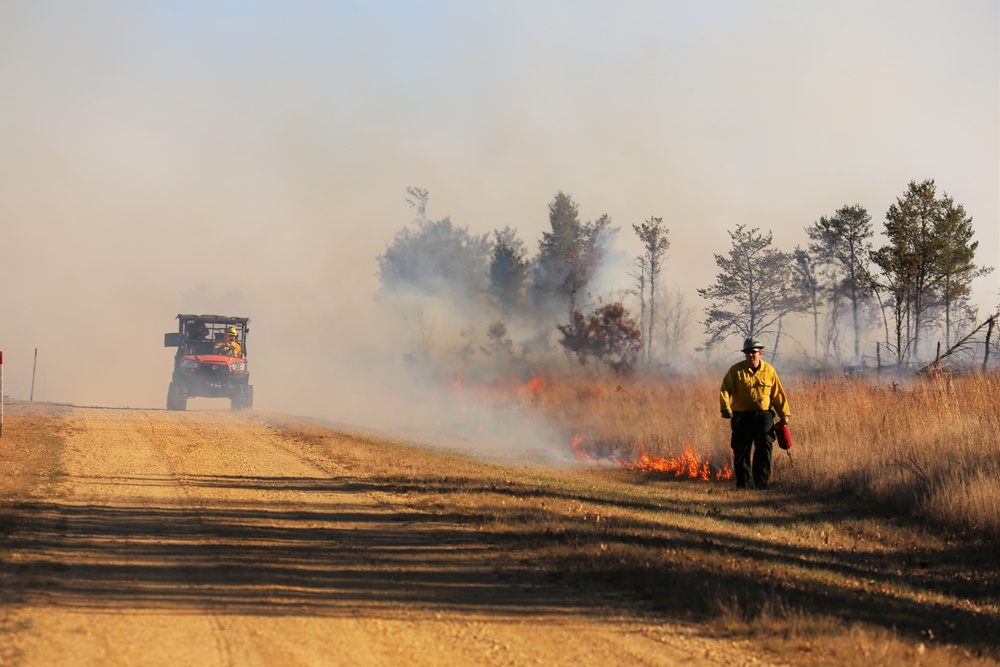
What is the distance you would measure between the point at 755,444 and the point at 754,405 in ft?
2.23

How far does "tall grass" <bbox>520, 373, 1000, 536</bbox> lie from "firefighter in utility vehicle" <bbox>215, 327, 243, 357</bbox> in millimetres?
16787

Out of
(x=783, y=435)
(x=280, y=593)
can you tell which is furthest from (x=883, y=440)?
(x=280, y=593)

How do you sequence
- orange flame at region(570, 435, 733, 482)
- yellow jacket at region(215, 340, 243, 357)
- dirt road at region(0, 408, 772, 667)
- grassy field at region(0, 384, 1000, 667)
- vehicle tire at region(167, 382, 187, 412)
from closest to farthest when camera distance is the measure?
dirt road at region(0, 408, 772, 667)
grassy field at region(0, 384, 1000, 667)
orange flame at region(570, 435, 733, 482)
vehicle tire at region(167, 382, 187, 412)
yellow jacket at region(215, 340, 243, 357)

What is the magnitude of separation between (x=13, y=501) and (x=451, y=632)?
6.84 metres

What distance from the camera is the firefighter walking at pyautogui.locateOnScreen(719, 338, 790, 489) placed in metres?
13.7

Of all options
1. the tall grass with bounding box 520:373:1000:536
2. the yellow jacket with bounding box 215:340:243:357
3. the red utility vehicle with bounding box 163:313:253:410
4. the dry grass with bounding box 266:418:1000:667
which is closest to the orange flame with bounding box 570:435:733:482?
the tall grass with bounding box 520:373:1000:536

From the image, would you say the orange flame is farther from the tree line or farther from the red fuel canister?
the tree line

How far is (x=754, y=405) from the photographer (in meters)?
13.6

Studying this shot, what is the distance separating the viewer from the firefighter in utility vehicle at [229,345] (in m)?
33.5

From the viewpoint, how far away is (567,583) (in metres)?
7.62

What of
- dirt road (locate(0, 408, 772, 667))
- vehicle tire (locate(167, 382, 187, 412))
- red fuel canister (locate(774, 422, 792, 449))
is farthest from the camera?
vehicle tire (locate(167, 382, 187, 412))

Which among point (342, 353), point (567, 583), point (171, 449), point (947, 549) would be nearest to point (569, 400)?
point (171, 449)

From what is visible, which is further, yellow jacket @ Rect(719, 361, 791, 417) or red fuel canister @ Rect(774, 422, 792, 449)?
red fuel canister @ Rect(774, 422, 792, 449)

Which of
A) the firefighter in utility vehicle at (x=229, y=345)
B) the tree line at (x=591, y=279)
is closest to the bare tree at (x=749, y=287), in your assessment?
the tree line at (x=591, y=279)
